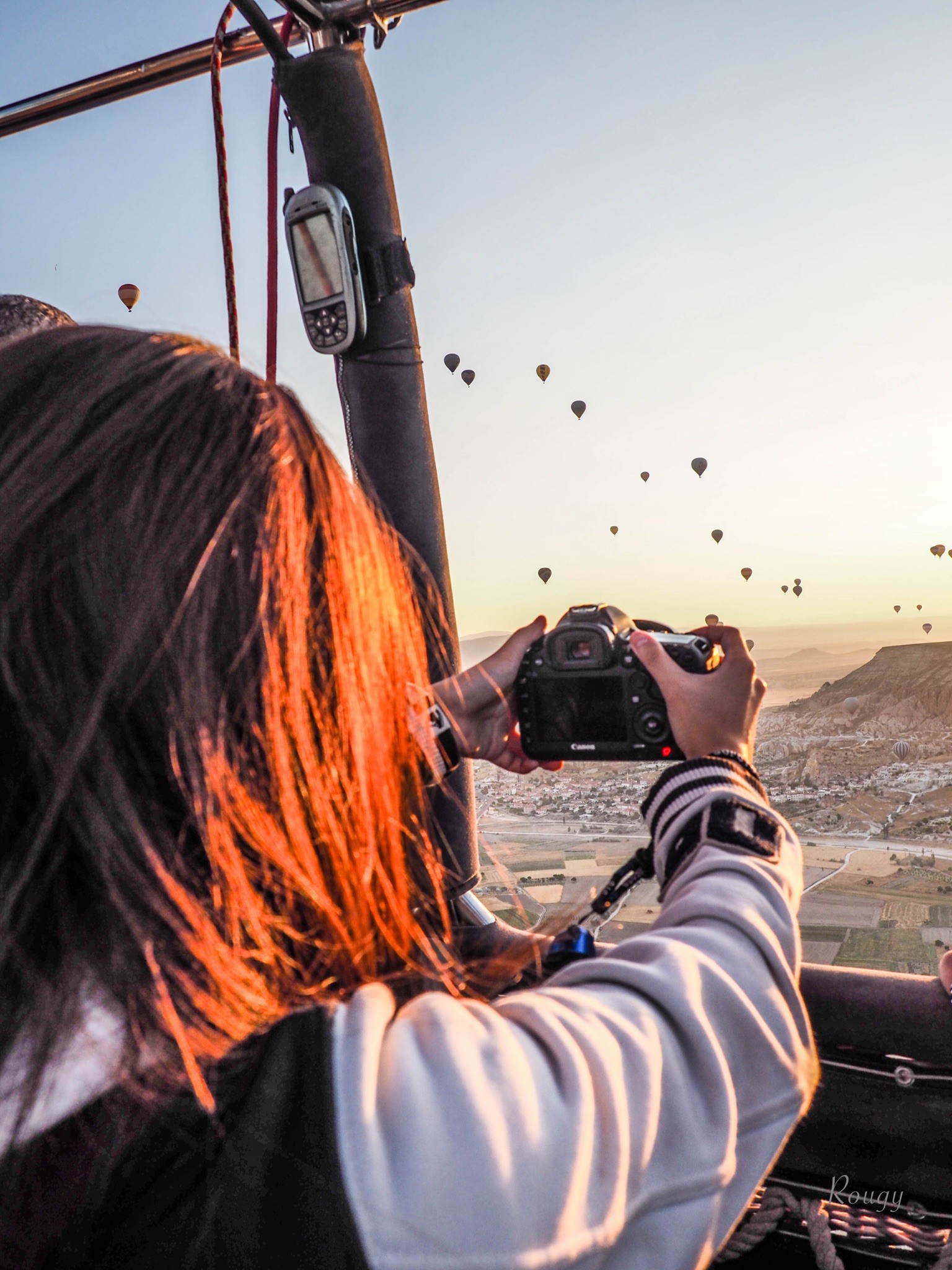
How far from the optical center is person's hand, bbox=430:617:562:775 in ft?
3.29

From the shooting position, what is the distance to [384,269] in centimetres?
132

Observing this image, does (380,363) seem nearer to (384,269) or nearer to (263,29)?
(384,269)

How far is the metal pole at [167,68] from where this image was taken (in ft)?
4.07

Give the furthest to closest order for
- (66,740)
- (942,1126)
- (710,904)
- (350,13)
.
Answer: (350,13), (942,1126), (710,904), (66,740)

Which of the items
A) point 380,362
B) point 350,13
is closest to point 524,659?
point 380,362

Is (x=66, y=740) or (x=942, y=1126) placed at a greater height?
(x=66, y=740)

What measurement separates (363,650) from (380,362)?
920 millimetres

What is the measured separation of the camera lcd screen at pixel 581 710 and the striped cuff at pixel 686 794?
0.61 feet

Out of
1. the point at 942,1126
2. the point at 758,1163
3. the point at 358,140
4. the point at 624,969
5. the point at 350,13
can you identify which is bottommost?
the point at 942,1126

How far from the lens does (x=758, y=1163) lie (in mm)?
494

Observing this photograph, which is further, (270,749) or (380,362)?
(380,362)

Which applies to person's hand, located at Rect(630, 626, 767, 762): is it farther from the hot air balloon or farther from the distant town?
the hot air balloon

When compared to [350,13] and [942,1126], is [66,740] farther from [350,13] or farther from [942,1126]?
[350,13]

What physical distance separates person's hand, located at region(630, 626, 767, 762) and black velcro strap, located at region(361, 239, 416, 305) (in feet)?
2.43
